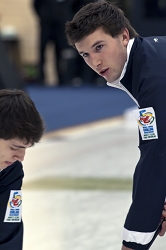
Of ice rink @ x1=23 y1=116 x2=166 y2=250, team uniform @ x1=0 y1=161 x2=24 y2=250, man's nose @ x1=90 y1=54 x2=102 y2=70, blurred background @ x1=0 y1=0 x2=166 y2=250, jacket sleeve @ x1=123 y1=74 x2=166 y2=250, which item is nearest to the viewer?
jacket sleeve @ x1=123 y1=74 x2=166 y2=250

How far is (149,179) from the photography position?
2.66 m

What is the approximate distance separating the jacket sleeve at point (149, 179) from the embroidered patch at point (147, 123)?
14 millimetres

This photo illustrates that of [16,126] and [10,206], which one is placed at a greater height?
[16,126]

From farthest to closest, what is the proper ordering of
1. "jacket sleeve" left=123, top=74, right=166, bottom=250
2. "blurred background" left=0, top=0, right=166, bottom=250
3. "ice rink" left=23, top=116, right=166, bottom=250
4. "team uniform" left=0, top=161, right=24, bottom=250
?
"blurred background" left=0, top=0, right=166, bottom=250
"ice rink" left=23, top=116, right=166, bottom=250
"team uniform" left=0, top=161, right=24, bottom=250
"jacket sleeve" left=123, top=74, right=166, bottom=250

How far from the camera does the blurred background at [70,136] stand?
409 centimetres

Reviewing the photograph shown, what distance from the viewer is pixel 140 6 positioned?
39.3 feet

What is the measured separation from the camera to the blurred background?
4.09 metres

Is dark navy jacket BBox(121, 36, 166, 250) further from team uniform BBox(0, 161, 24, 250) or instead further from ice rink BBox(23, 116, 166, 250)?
ice rink BBox(23, 116, 166, 250)

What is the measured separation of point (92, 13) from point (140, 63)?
308 mm

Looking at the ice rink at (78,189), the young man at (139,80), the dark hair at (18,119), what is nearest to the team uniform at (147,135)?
the young man at (139,80)

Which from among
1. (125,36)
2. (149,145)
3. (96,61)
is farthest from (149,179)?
(125,36)

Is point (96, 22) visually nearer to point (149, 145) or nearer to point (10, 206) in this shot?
point (149, 145)

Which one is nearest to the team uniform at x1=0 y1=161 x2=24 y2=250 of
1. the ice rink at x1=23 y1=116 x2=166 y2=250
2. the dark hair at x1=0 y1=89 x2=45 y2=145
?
the dark hair at x1=0 y1=89 x2=45 y2=145

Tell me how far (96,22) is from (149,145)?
1.85ft
